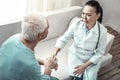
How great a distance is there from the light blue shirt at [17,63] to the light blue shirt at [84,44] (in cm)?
67

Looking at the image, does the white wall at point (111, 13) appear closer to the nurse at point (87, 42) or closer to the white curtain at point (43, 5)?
the white curtain at point (43, 5)

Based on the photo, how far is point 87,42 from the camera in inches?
85.3

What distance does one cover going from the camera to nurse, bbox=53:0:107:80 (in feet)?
6.89

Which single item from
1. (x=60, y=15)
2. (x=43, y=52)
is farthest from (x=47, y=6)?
(x=43, y=52)

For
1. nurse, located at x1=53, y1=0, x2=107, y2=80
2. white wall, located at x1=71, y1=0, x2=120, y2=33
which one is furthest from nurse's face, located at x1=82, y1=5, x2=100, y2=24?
white wall, located at x1=71, y1=0, x2=120, y2=33

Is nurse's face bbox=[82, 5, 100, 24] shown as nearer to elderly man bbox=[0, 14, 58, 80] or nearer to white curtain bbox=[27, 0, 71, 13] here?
elderly man bbox=[0, 14, 58, 80]

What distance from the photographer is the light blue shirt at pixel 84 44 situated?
2.14 meters

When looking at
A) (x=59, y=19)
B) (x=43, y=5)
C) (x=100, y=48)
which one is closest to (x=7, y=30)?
(x=59, y=19)

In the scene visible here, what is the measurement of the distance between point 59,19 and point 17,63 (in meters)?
1.18

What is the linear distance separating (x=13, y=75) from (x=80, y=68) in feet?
2.47

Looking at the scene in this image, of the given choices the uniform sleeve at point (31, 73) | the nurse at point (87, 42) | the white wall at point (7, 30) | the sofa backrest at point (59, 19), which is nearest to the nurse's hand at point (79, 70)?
the nurse at point (87, 42)

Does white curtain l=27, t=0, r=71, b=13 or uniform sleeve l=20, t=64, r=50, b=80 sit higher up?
white curtain l=27, t=0, r=71, b=13

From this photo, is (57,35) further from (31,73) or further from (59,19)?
(31,73)

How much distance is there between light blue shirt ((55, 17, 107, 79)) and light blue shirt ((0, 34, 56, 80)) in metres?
0.67
